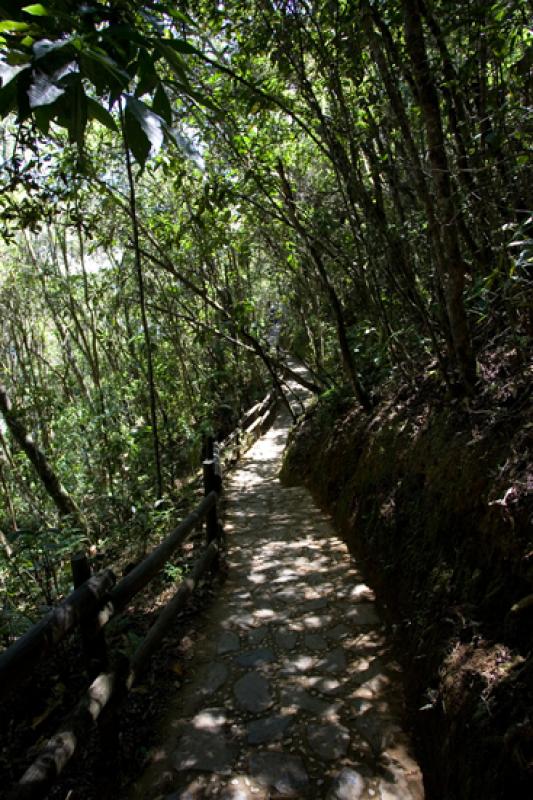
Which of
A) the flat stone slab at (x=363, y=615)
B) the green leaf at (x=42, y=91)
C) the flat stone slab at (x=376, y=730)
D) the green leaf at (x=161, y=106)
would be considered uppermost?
the green leaf at (x=161, y=106)

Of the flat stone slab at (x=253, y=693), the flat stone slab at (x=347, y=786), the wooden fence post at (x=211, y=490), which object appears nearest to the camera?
the flat stone slab at (x=347, y=786)

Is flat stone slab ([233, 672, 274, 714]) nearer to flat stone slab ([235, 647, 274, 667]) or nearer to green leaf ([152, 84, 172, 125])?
flat stone slab ([235, 647, 274, 667])

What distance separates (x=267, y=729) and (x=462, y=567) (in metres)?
1.28

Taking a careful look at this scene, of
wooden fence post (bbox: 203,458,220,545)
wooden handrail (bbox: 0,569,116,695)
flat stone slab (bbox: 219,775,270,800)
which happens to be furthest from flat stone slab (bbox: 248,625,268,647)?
wooden handrail (bbox: 0,569,116,695)

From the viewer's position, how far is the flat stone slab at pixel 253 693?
8.58 feet

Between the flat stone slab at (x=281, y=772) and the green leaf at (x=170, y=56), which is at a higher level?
the green leaf at (x=170, y=56)

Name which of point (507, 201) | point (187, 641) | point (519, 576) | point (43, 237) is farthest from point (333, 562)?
point (43, 237)

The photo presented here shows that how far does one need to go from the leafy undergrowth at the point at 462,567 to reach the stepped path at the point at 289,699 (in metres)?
0.19

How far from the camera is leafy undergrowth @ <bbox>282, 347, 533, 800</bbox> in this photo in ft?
5.84

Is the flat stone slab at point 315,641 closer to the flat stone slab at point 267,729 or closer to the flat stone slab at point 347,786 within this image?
the flat stone slab at point 267,729

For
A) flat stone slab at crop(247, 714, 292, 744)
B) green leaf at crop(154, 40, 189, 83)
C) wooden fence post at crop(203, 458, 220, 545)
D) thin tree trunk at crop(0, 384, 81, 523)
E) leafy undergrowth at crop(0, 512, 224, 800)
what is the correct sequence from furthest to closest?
thin tree trunk at crop(0, 384, 81, 523)
wooden fence post at crop(203, 458, 220, 545)
flat stone slab at crop(247, 714, 292, 744)
leafy undergrowth at crop(0, 512, 224, 800)
green leaf at crop(154, 40, 189, 83)

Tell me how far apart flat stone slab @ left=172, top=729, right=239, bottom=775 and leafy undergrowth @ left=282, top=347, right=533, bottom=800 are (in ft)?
2.93

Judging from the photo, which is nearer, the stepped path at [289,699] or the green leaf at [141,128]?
the green leaf at [141,128]

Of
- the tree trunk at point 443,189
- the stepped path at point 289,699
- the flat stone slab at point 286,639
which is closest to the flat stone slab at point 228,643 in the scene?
the stepped path at point 289,699
